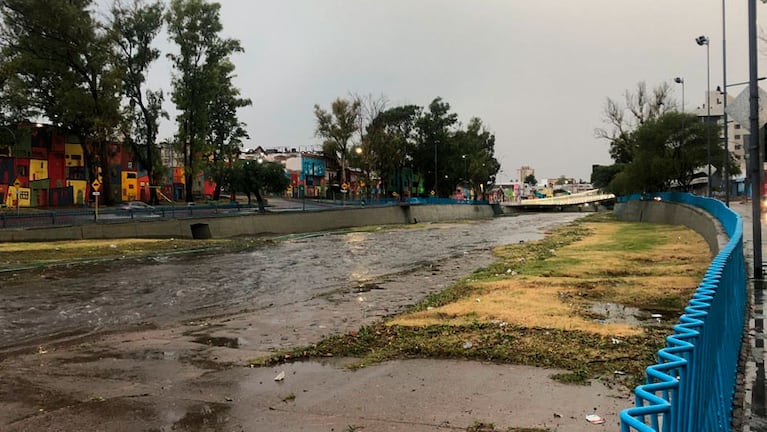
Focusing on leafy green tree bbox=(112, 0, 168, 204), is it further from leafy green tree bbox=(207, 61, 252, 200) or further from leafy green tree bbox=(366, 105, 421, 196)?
leafy green tree bbox=(366, 105, 421, 196)

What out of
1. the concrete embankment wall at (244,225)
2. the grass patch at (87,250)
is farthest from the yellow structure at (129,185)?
the grass patch at (87,250)

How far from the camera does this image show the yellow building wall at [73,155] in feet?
190

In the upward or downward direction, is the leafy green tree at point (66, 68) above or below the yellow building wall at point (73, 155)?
above

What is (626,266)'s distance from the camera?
59.8ft

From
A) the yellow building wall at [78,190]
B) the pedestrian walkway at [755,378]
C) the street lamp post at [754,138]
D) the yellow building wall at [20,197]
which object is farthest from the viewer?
the yellow building wall at [78,190]

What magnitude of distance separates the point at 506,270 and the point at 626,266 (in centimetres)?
369

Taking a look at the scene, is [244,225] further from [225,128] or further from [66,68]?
[225,128]

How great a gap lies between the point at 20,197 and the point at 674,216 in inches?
2208

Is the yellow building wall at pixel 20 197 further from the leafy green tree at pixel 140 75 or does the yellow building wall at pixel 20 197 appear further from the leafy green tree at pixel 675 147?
the leafy green tree at pixel 675 147

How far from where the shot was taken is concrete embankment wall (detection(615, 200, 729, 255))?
24134 millimetres

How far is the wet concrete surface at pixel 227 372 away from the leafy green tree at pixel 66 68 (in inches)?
1502

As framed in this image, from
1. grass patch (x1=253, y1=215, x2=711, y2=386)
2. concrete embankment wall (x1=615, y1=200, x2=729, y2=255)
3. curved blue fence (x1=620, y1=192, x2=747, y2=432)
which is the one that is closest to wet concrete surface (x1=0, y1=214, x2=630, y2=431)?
grass patch (x1=253, y1=215, x2=711, y2=386)

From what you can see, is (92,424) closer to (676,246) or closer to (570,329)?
(570,329)

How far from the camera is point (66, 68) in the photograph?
176 ft
